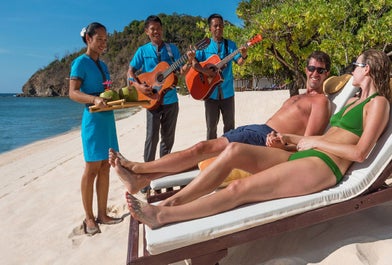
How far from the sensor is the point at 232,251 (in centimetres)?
288

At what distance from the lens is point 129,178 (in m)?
3.01

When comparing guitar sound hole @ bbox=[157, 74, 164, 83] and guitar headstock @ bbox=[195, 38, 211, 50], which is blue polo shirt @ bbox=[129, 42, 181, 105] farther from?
guitar headstock @ bbox=[195, 38, 211, 50]

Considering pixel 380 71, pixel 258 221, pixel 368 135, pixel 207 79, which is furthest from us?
pixel 207 79

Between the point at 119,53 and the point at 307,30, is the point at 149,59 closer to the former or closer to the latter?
the point at 307,30

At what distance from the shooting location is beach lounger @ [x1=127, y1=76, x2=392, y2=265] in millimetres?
2176

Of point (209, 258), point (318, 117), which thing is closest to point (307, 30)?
point (318, 117)

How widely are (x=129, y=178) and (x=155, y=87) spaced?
203cm

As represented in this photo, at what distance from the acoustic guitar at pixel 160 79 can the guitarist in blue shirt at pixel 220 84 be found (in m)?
0.35

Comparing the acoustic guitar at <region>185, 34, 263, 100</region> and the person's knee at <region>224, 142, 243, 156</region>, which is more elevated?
the acoustic guitar at <region>185, 34, 263, 100</region>

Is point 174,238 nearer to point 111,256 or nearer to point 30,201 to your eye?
point 111,256

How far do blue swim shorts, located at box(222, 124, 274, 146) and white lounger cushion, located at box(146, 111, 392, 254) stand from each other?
944mm

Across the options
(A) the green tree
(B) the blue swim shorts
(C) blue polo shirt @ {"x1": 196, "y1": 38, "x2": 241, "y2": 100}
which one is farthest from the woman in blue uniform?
(A) the green tree

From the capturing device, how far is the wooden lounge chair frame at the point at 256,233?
2189mm

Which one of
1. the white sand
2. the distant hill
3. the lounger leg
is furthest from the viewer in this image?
the distant hill
